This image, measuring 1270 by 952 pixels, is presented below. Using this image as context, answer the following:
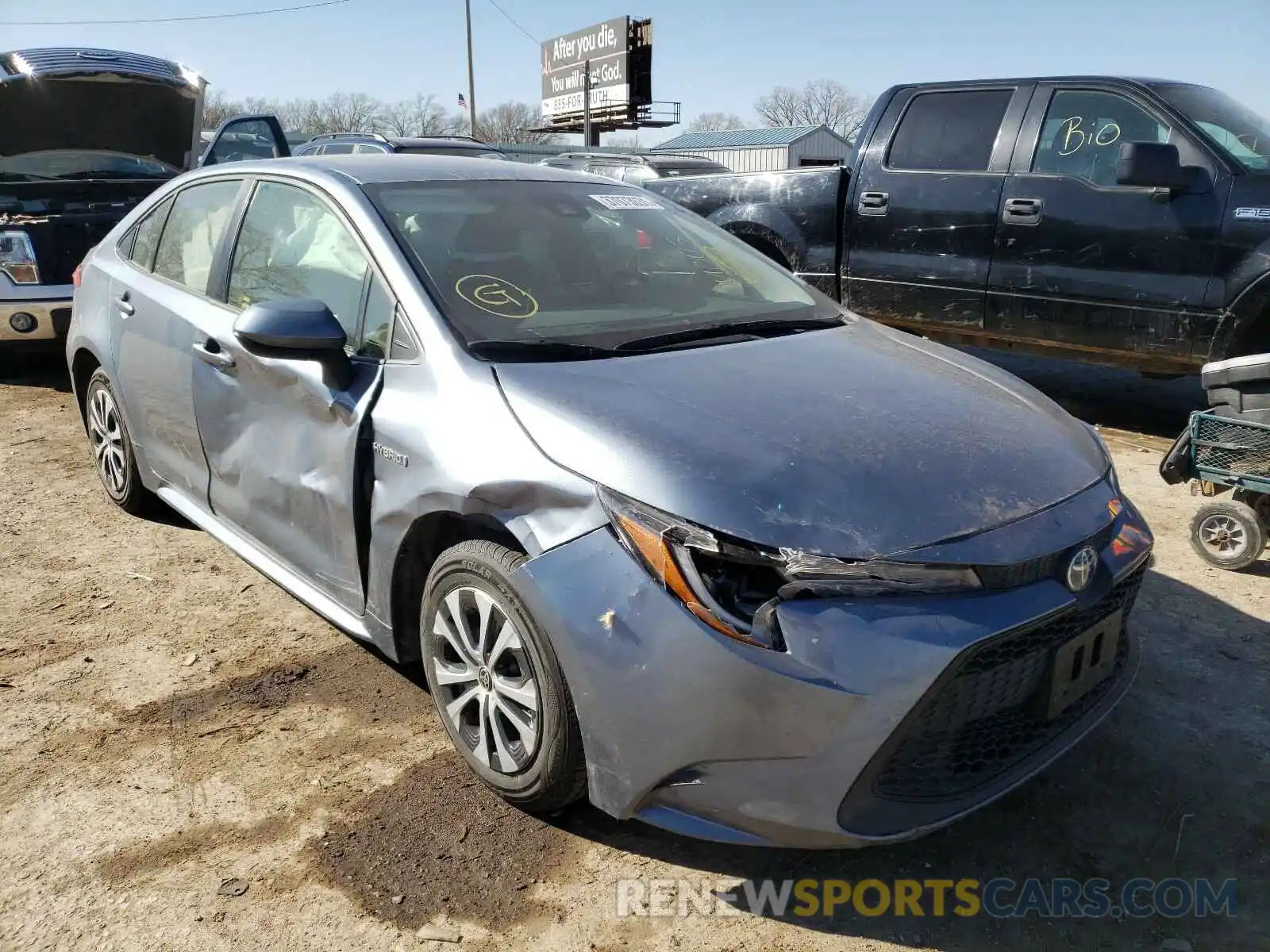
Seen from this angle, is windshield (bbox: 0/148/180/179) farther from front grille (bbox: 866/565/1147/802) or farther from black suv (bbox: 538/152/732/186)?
front grille (bbox: 866/565/1147/802)

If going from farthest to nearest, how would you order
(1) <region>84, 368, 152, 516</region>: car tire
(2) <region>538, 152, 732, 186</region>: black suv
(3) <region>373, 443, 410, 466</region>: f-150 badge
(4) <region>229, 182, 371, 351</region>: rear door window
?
(2) <region>538, 152, 732, 186</region>: black suv < (1) <region>84, 368, 152, 516</region>: car tire < (4) <region>229, 182, 371, 351</region>: rear door window < (3) <region>373, 443, 410, 466</region>: f-150 badge

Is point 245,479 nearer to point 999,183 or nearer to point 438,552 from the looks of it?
A: point 438,552

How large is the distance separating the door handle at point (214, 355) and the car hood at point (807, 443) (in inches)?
50.7

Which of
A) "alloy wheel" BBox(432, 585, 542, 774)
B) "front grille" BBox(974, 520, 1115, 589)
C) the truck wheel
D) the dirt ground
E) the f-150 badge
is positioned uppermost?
the f-150 badge

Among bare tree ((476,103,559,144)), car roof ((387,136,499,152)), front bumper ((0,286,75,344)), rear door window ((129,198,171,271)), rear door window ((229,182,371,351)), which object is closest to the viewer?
rear door window ((229,182,371,351))

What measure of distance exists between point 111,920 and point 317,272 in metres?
1.86

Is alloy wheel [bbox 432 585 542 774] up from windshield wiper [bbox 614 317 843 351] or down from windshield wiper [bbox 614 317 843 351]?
down

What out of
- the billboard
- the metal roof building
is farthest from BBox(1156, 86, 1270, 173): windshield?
the billboard

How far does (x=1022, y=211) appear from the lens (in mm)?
5836

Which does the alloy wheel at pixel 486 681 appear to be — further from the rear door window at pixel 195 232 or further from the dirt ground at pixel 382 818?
the rear door window at pixel 195 232

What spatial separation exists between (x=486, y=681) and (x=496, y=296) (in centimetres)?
109

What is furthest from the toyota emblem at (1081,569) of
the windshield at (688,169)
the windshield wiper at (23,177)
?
the windshield at (688,169)

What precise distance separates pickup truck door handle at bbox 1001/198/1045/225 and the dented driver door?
422 cm

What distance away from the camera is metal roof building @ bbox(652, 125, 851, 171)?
42031 millimetres
